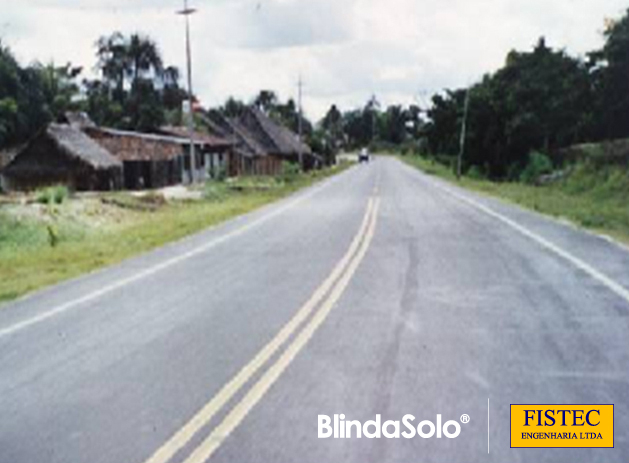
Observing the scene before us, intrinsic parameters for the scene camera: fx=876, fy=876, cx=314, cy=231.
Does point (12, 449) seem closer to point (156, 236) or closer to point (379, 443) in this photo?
point (379, 443)

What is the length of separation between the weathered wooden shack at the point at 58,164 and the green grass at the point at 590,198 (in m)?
22.2

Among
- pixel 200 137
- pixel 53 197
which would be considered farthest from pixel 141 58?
pixel 53 197

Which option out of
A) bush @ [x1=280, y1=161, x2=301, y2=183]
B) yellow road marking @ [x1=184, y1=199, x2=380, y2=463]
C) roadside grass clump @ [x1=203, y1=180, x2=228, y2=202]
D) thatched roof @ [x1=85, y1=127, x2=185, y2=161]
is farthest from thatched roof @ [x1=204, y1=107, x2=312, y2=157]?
yellow road marking @ [x1=184, y1=199, x2=380, y2=463]

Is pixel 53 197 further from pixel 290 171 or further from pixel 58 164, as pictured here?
pixel 290 171

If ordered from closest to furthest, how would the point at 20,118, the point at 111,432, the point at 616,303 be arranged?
1. the point at 111,432
2. the point at 616,303
3. the point at 20,118

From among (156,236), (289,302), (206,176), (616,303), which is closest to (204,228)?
(156,236)

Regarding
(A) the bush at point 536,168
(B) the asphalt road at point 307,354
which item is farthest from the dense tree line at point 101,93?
(B) the asphalt road at point 307,354

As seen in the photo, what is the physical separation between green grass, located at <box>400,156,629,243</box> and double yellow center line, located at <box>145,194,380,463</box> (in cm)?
889

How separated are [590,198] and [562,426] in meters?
28.7

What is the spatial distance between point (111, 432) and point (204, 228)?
1829 cm

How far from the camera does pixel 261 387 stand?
23.5 ft

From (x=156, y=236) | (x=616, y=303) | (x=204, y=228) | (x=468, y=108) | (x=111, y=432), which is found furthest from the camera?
(x=468, y=108)

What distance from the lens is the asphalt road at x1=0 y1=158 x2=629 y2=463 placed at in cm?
595

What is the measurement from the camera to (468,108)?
74625mm
